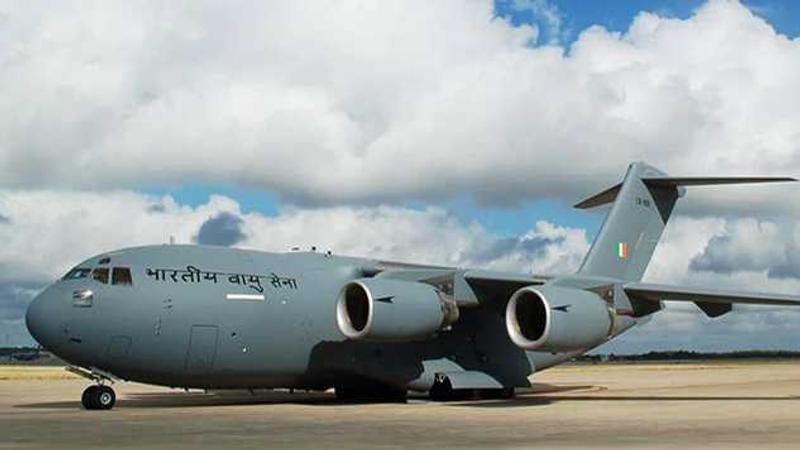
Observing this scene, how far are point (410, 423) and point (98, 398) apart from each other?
735 cm

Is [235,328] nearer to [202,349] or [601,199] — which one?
[202,349]

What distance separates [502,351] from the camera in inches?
1057

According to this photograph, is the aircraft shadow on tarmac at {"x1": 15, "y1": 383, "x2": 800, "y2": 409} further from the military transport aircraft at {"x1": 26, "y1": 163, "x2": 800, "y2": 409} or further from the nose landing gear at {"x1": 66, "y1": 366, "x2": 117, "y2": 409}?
the nose landing gear at {"x1": 66, "y1": 366, "x2": 117, "y2": 409}

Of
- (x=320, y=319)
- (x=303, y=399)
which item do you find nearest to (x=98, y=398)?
(x=320, y=319)

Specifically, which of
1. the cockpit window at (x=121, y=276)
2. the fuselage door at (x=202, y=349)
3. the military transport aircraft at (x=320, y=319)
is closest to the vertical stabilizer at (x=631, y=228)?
the military transport aircraft at (x=320, y=319)

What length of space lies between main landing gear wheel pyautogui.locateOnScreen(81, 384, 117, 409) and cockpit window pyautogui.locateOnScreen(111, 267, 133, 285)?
2.18 metres

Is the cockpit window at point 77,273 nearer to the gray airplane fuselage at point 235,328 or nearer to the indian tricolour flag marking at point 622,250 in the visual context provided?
the gray airplane fuselage at point 235,328

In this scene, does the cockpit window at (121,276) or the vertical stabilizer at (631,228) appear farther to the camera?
the vertical stabilizer at (631,228)

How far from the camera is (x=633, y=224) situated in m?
30.0

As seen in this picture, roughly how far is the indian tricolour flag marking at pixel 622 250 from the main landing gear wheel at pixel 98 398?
14.3 meters

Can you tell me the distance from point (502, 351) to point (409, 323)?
427 cm

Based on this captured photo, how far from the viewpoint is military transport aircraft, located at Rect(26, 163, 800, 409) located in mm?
21766

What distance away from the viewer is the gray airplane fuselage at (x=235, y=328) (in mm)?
21547

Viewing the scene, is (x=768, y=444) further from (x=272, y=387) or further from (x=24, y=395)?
(x=24, y=395)
